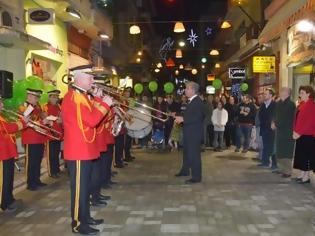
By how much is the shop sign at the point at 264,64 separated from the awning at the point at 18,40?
8349 millimetres

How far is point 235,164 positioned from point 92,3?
9.50 meters

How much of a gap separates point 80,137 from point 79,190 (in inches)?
26.6

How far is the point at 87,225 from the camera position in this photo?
589 centimetres

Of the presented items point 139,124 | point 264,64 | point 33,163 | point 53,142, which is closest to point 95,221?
point 33,163

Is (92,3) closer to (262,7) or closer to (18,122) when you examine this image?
(262,7)

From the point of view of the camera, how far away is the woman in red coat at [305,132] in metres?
8.60

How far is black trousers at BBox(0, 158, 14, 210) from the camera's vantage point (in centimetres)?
696

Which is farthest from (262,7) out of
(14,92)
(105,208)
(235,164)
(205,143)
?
(105,208)

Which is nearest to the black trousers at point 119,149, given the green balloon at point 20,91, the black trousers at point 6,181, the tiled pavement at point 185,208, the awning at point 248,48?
the tiled pavement at point 185,208

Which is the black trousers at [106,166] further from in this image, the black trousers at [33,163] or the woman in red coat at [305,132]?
the woman in red coat at [305,132]

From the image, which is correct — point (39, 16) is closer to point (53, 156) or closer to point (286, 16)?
point (53, 156)

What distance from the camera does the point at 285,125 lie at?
10.1 metres

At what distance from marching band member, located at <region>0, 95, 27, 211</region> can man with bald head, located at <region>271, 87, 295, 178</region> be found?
18.5 ft

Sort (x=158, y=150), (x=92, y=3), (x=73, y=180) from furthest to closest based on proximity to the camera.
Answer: (x=92, y=3), (x=158, y=150), (x=73, y=180)
